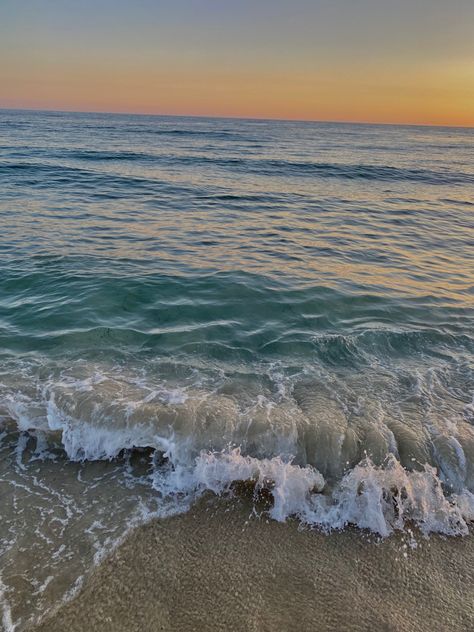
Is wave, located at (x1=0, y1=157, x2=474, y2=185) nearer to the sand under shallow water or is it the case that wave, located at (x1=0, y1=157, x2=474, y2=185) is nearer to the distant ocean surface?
the distant ocean surface

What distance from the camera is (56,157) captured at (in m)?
27.9

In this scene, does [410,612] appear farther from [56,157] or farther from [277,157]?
[277,157]

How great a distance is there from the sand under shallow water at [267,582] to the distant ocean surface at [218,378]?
0.19 meters

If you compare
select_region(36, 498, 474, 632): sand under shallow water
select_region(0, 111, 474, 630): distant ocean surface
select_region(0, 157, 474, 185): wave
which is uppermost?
select_region(36, 498, 474, 632): sand under shallow water

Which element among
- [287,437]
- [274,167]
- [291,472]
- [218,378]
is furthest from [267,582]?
[274,167]

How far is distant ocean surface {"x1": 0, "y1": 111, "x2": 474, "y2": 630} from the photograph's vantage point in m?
3.97

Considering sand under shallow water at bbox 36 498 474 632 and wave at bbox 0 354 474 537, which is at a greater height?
sand under shallow water at bbox 36 498 474 632

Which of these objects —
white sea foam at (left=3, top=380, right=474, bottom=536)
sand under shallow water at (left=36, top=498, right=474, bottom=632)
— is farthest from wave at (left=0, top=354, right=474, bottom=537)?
sand under shallow water at (left=36, top=498, right=474, bottom=632)

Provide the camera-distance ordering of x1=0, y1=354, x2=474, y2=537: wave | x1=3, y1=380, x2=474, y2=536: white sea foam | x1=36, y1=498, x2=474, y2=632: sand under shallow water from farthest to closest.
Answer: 1. x1=0, y1=354, x2=474, y2=537: wave
2. x1=3, y1=380, x2=474, y2=536: white sea foam
3. x1=36, y1=498, x2=474, y2=632: sand under shallow water

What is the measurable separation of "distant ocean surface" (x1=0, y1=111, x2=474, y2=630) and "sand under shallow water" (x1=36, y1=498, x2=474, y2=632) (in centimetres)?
19

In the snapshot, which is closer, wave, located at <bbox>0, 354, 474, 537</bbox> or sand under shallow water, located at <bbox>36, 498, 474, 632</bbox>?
sand under shallow water, located at <bbox>36, 498, 474, 632</bbox>

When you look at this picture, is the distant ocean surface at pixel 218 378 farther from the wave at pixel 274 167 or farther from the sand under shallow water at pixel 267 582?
the wave at pixel 274 167

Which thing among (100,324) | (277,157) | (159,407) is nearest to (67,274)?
(100,324)

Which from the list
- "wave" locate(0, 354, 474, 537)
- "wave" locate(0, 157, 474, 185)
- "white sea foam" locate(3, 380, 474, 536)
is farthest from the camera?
"wave" locate(0, 157, 474, 185)
